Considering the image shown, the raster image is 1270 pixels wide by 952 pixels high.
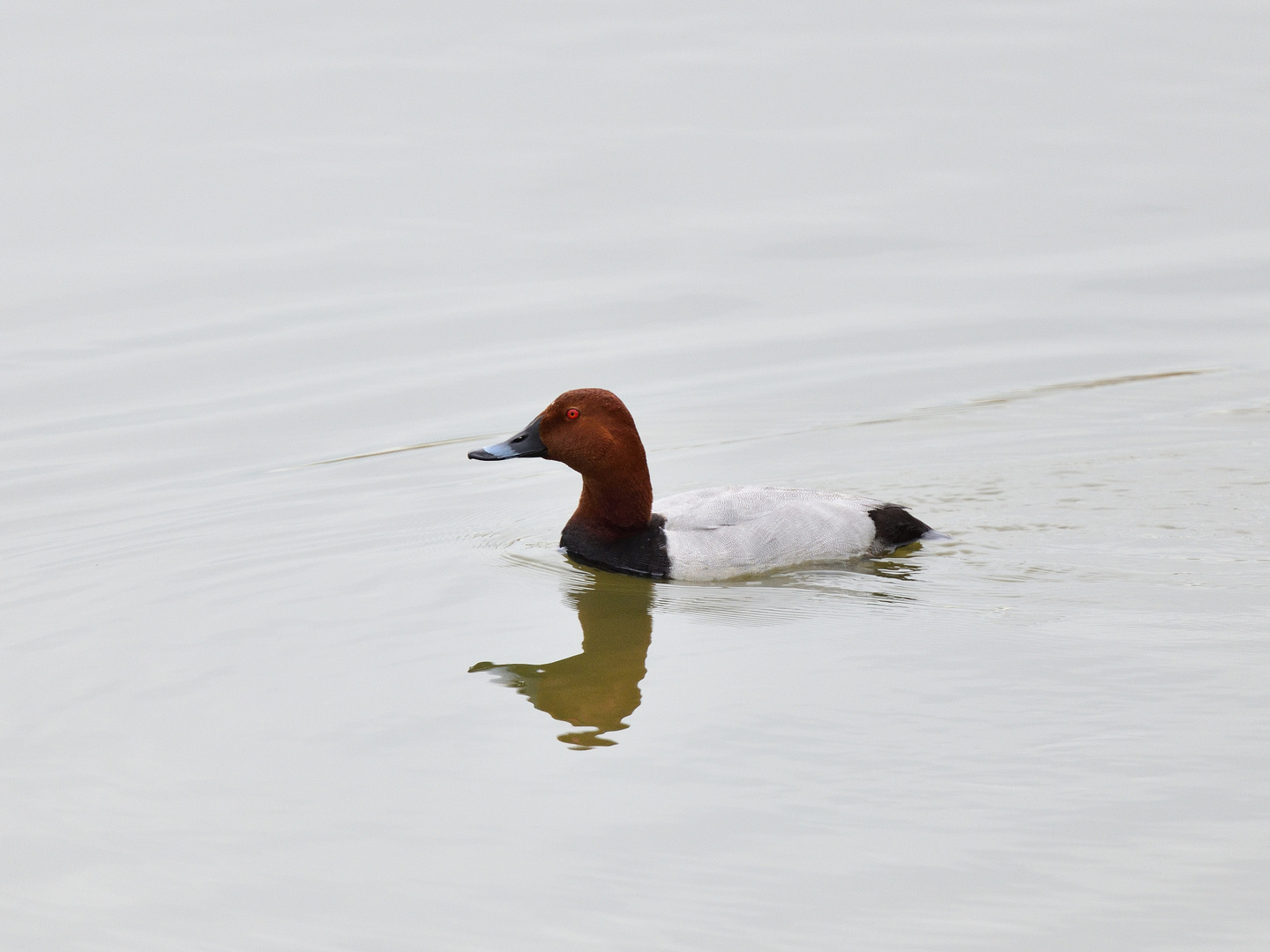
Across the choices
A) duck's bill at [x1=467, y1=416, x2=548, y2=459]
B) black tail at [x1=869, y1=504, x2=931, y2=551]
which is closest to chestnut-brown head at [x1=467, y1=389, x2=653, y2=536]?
duck's bill at [x1=467, y1=416, x2=548, y2=459]

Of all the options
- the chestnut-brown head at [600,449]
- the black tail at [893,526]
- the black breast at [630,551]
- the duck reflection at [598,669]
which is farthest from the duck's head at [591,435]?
the black tail at [893,526]

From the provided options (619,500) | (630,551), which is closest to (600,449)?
(619,500)

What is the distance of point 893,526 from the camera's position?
8.63 m

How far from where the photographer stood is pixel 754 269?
13.8 meters

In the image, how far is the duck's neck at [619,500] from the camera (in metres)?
8.43

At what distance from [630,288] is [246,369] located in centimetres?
330

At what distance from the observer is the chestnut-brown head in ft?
27.6

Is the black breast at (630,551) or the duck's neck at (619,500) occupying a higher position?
the duck's neck at (619,500)

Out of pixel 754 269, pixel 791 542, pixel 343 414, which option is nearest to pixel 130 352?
pixel 343 414

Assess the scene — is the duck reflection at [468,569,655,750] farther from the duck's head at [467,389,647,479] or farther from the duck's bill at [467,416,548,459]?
the duck's bill at [467,416,548,459]

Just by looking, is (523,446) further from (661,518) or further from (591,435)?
(661,518)

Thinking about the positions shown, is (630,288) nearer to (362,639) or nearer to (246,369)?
(246,369)

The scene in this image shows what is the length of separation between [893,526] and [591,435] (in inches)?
66.0

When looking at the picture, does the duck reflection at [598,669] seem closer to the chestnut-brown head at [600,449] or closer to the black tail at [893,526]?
the chestnut-brown head at [600,449]
